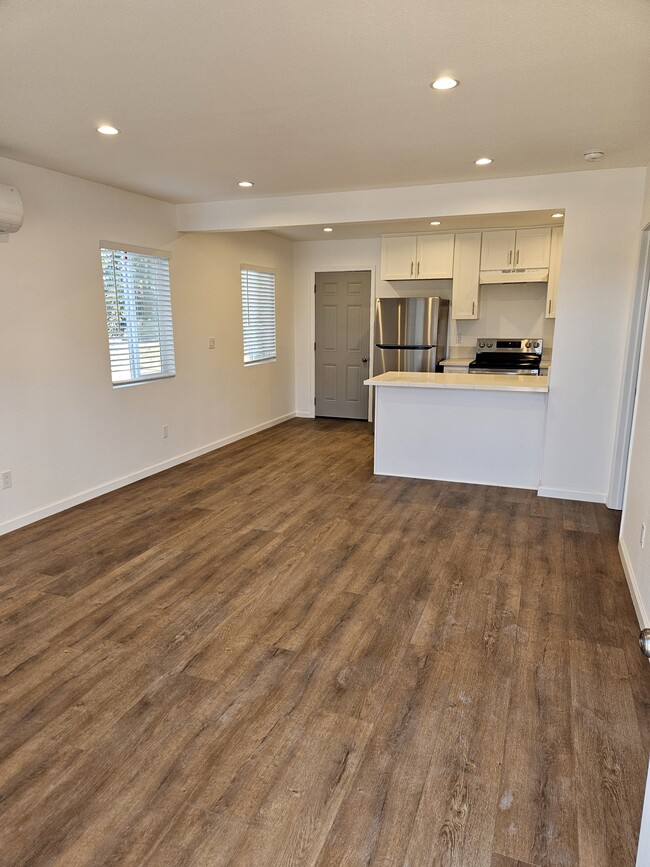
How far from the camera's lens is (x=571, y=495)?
4340 mm

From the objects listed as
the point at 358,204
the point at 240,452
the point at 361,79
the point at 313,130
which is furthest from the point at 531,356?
the point at 361,79

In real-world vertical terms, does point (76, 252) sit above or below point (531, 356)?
above

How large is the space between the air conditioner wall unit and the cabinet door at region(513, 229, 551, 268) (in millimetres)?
4875

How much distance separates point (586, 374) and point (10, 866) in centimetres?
424

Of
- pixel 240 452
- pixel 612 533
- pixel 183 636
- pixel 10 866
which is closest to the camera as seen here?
pixel 10 866

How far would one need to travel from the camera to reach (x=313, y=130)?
9.72 ft

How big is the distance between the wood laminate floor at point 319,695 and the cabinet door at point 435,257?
3.60 m

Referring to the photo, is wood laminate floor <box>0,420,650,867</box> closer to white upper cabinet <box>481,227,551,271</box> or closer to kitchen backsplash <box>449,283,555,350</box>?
kitchen backsplash <box>449,283,555,350</box>

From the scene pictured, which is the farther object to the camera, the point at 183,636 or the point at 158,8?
the point at 183,636

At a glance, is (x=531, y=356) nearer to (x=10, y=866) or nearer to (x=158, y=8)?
(x=158, y=8)

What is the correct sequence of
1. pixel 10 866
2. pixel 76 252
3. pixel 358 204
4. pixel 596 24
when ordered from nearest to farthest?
pixel 10 866
pixel 596 24
pixel 76 252
pixel 358 204

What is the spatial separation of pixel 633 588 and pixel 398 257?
4809 millimetres

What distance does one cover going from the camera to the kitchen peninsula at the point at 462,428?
448cm

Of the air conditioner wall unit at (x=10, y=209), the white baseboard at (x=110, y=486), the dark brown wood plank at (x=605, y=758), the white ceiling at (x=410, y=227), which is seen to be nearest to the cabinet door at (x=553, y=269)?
the white ceiling at (x=410, y=227)
